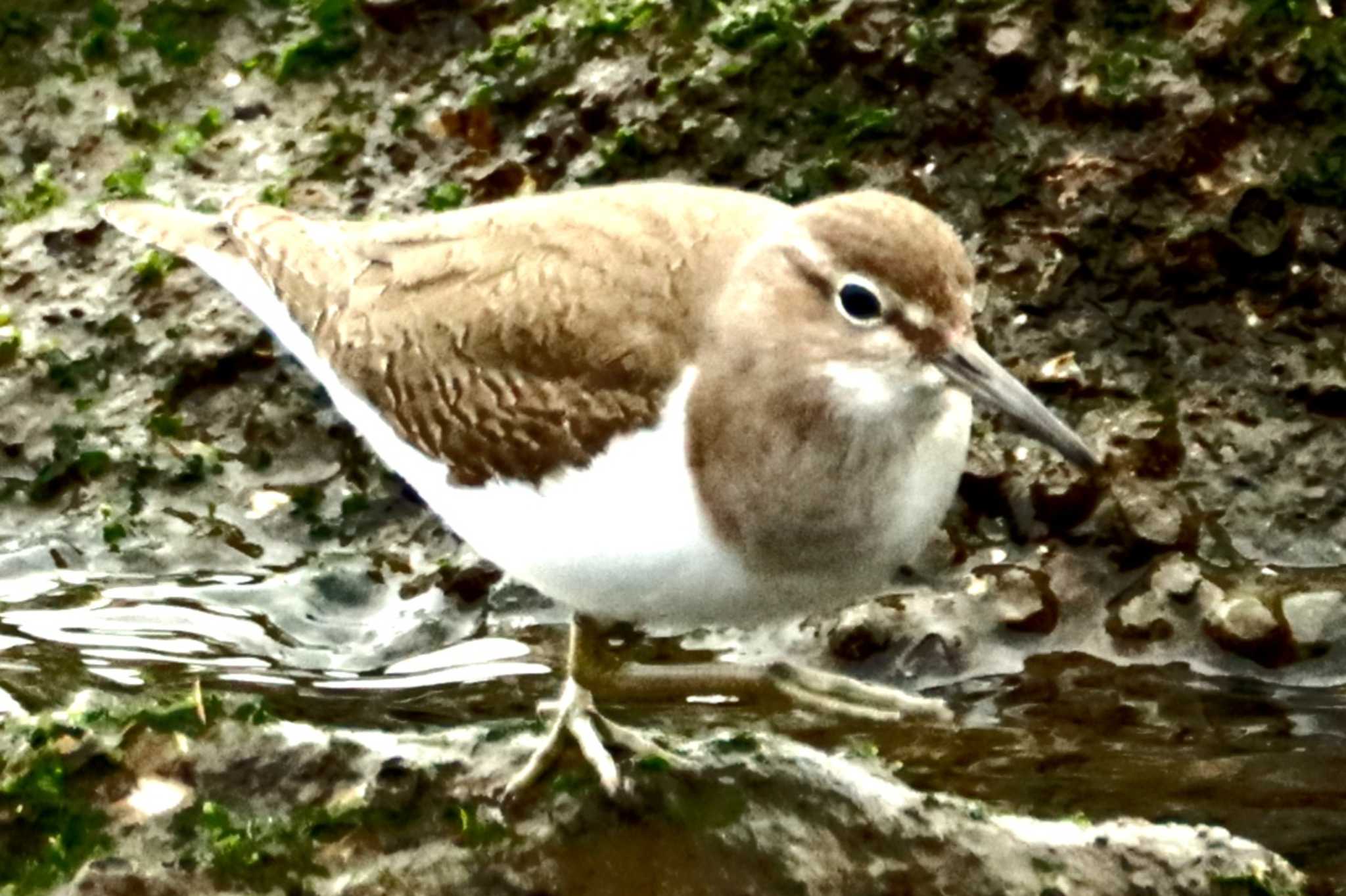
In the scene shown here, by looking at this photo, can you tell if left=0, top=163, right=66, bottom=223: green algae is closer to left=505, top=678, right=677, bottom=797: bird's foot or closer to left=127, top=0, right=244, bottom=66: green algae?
left=127, top=0, right=244, bottom=66: green algae

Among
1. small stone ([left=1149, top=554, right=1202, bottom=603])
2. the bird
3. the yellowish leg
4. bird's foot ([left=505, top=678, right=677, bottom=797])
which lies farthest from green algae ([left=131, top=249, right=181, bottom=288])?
small stone ([left=1149, top=554, right=1202, bottom=603])

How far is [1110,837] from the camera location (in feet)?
12.6

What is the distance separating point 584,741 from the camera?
4.18 meters

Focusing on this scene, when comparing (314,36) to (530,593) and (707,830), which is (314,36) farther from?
(707,830)

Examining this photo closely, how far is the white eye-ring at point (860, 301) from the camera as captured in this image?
12.4ft

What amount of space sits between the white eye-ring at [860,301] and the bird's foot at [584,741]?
110 centimetres

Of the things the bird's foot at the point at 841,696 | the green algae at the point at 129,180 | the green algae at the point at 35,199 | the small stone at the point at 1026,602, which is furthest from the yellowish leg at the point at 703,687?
the green algae at the point at 35,199

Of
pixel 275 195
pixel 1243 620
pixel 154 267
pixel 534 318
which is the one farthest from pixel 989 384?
pixel 154 267

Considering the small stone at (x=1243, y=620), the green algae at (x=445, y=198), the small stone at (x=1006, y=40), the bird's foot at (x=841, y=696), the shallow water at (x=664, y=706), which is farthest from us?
the green algae at (x=445, y=198)

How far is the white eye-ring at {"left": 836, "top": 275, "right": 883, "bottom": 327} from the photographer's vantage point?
3.77 metres

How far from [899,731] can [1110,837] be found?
39.5 inches

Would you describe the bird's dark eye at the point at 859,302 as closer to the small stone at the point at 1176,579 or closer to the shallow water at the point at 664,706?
the shallow water at the point at 664,706

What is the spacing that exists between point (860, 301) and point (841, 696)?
1337 mm

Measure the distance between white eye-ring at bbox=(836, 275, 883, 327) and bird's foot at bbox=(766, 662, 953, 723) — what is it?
1276mm
